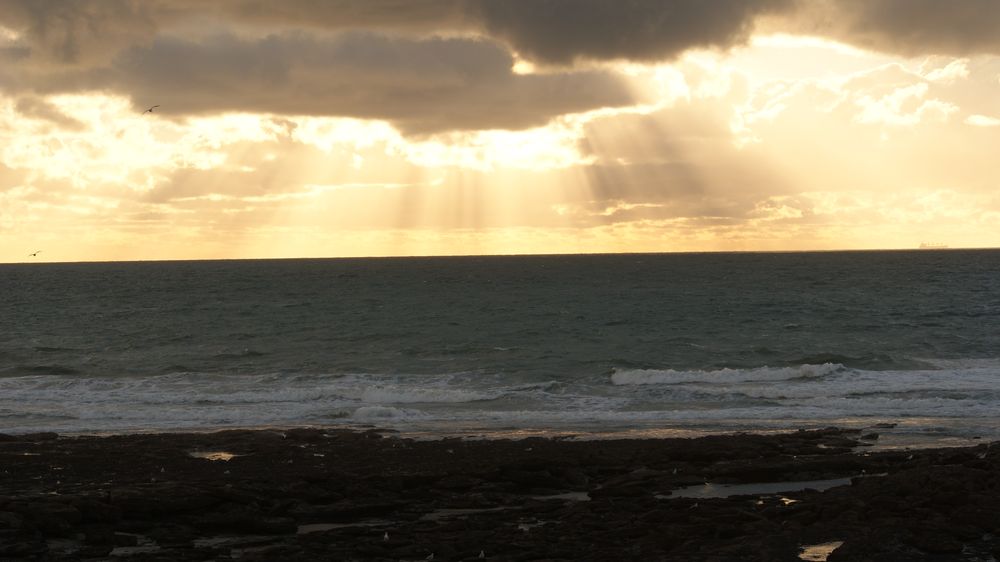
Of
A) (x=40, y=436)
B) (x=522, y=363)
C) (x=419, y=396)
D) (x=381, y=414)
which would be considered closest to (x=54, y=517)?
(x=40, y=436)

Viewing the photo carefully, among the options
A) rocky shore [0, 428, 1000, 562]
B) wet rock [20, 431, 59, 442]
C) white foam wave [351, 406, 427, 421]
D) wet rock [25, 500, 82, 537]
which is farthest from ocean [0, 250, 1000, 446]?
wet rock [25, 500, 82, 537]

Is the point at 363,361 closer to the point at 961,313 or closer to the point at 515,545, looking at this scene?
the point at 515,545

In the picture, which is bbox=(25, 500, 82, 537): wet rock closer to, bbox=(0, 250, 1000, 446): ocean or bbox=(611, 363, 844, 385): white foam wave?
bbox=(0, 250, 1000, 446): ocean

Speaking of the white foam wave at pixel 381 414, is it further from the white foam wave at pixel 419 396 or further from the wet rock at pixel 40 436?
the wet rock at pixel 40 436

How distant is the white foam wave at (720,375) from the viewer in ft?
143

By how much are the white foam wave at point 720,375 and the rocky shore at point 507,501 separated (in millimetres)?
16990

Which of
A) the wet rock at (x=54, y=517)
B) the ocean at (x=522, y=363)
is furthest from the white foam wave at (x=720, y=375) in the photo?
the wet rock at (x=54, y=517)

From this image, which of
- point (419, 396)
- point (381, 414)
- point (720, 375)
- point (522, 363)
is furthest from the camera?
point (522, 363)

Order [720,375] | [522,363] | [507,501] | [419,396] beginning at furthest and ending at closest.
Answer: [522,363] → [720,375] → [419,396] → [507,501]

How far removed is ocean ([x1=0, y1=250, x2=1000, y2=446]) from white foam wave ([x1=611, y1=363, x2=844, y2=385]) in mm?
130

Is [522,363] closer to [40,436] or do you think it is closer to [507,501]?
[40,436]

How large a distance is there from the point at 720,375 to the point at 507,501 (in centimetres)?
2605

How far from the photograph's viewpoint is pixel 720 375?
4481 centimetres

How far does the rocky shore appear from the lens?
16.7 meters
